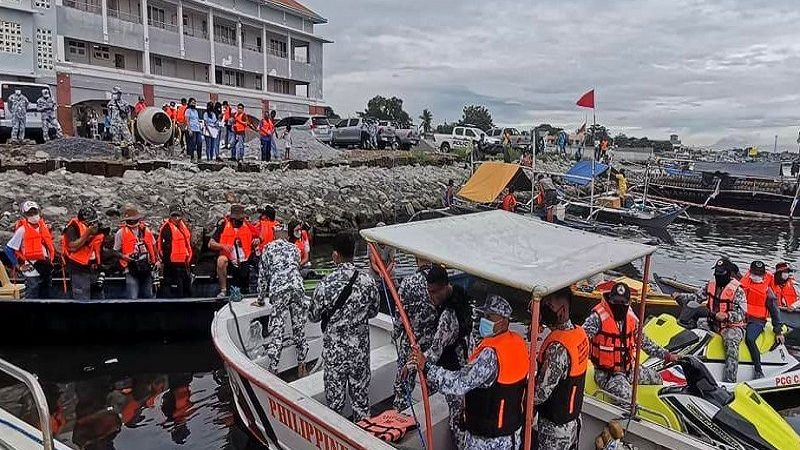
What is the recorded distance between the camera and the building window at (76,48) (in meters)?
31.7

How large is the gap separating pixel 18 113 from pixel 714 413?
66.3 feet

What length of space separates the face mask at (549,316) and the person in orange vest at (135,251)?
6815mm

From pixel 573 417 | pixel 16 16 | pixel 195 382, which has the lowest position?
pixel 195 382

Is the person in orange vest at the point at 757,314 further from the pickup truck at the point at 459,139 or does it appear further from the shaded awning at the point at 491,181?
the pickup truck at the point at 459,139

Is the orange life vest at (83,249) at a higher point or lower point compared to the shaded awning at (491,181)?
lower

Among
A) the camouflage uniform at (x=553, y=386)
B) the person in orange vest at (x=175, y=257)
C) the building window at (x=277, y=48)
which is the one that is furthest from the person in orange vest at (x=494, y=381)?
the building window at (x=277, y=48)

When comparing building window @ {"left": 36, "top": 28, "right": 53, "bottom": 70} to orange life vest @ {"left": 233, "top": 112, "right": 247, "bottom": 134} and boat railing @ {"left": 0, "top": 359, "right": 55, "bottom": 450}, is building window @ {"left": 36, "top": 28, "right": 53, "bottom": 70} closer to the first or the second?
orange life vest @ {"left": 233, "top": 112, "right": 247, "bottom": 134}

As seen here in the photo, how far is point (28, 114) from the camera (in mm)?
19719

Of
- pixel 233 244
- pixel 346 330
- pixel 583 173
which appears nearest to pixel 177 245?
pixel 233 244

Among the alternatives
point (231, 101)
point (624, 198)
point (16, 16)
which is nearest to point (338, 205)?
point (624, 198)

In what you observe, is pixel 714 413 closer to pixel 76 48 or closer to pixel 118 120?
pixel 118 120

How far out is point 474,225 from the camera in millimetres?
4734

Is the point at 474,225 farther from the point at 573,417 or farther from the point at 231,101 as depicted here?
the point at 231,101

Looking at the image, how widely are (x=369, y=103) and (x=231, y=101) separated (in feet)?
124
